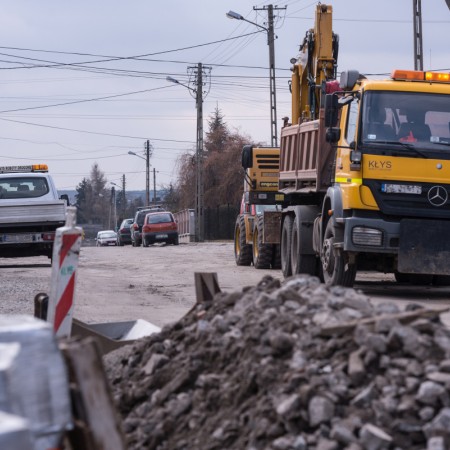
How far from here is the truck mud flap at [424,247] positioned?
14422mm

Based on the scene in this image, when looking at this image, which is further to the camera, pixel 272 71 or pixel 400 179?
pixel 272 71

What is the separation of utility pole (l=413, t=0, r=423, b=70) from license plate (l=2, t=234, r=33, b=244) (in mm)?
12595

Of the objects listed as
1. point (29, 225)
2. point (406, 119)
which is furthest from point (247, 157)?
point (406, 119)

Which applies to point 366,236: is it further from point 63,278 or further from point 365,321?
point 365,321

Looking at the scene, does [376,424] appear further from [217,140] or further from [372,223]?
Result: [217,140]

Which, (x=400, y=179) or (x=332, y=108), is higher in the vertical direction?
(x=332, y=108)

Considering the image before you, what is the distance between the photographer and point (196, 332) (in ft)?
21.6

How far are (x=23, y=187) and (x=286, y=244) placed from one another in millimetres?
9012

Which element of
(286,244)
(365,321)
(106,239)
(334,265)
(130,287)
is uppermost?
(365,321)

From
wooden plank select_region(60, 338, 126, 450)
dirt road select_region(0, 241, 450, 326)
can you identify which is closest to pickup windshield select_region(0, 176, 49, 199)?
dirt road select_region(0, 241, 450, 326)

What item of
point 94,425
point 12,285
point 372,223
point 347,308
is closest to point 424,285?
point 372,223

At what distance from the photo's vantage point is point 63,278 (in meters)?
7.86

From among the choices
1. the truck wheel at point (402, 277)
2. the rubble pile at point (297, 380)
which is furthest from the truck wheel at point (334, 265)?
the rubble pile at point (297, 380)

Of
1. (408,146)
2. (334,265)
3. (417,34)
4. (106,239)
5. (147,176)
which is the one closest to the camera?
(408,146)
